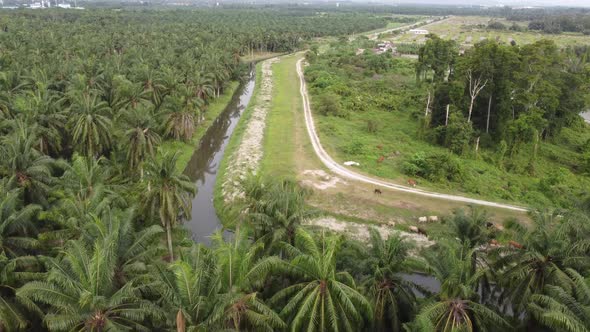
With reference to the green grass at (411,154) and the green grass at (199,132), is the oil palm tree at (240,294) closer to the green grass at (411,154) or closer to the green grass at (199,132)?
the green grass at (199,132)

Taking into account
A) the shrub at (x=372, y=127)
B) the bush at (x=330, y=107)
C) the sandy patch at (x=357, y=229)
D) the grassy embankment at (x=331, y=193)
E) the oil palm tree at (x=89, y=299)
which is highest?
the oil palm tree at (x=89, y=299)

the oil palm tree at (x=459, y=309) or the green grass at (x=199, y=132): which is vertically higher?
the oil palm tree at (x=459, y=309)

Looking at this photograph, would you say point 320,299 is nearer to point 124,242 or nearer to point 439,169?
point 124,242

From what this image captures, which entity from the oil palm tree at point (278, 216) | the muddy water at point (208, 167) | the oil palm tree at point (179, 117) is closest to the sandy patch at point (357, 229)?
the muddy water at point (208, 167)

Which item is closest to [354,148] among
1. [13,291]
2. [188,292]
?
[188,292]

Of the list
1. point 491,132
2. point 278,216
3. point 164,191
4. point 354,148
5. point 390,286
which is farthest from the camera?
point 491,132

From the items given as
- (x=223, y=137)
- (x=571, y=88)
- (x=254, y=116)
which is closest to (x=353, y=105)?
(x=254, y=116)
